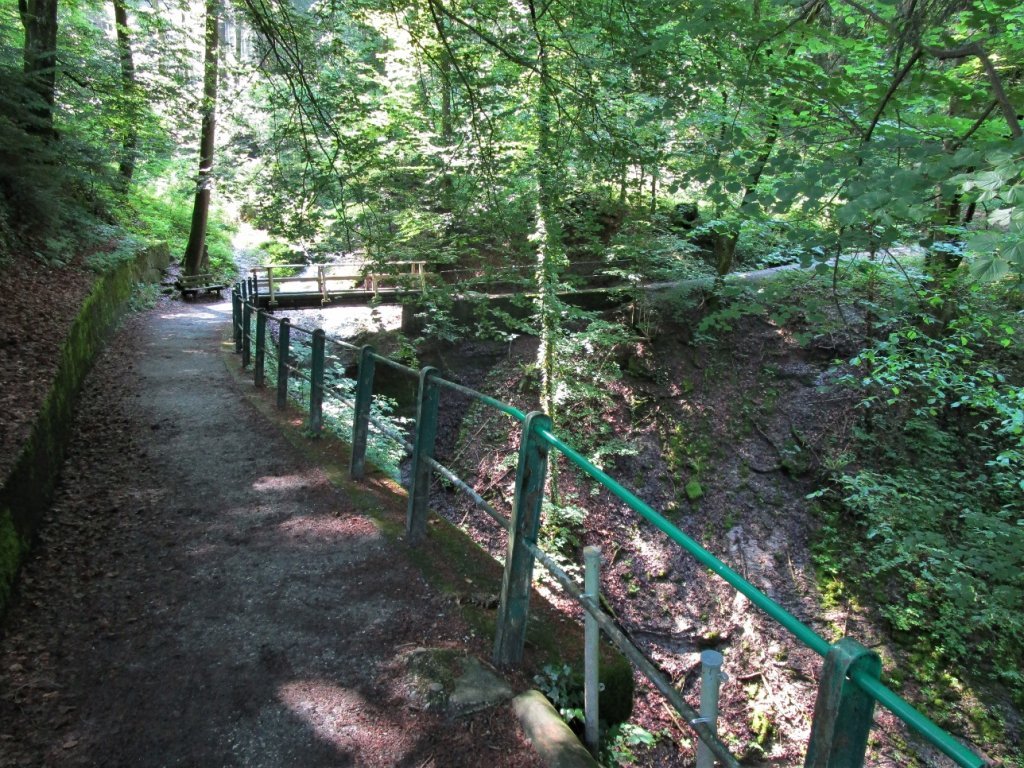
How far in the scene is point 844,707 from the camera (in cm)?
125

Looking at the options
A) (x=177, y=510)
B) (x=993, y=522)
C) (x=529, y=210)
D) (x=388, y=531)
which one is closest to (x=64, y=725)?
(x=388, y=531)

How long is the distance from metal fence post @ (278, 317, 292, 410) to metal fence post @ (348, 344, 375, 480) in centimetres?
220

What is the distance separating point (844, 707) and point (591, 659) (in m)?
1.34

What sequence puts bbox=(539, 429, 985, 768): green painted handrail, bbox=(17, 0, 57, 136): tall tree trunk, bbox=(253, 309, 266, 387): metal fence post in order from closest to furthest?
bbox=(539, 429, 985, 768): green painted handrail → bbox=(253, 309, 266, 387): metal fence post → bbox=(17, 0, 57, 136): tall tree trunk

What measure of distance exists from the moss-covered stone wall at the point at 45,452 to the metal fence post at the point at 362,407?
2134 millimetres

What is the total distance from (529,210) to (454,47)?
120 inches

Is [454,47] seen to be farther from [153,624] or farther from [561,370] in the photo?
[561,370]

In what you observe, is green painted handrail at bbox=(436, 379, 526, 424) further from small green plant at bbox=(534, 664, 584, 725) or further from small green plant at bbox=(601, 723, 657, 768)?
small green plant at bbox=(601, 723, 657, 768)

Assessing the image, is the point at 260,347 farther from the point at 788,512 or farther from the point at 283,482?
the point at 788,512

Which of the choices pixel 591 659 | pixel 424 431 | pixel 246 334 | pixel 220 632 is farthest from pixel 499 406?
pixel 246 334

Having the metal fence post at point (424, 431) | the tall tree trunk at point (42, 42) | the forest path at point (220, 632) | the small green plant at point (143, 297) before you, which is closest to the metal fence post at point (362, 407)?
the forest path at point (220, 632)

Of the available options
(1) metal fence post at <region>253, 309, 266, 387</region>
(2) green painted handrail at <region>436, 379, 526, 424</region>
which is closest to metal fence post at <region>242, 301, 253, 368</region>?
(1) metal fence post at <region>253, 309, 266, 387</region>

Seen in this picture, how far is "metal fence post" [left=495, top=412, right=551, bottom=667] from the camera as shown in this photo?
263 centimetres

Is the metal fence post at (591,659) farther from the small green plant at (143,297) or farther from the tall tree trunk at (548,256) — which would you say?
the small green plant at (143,297)
